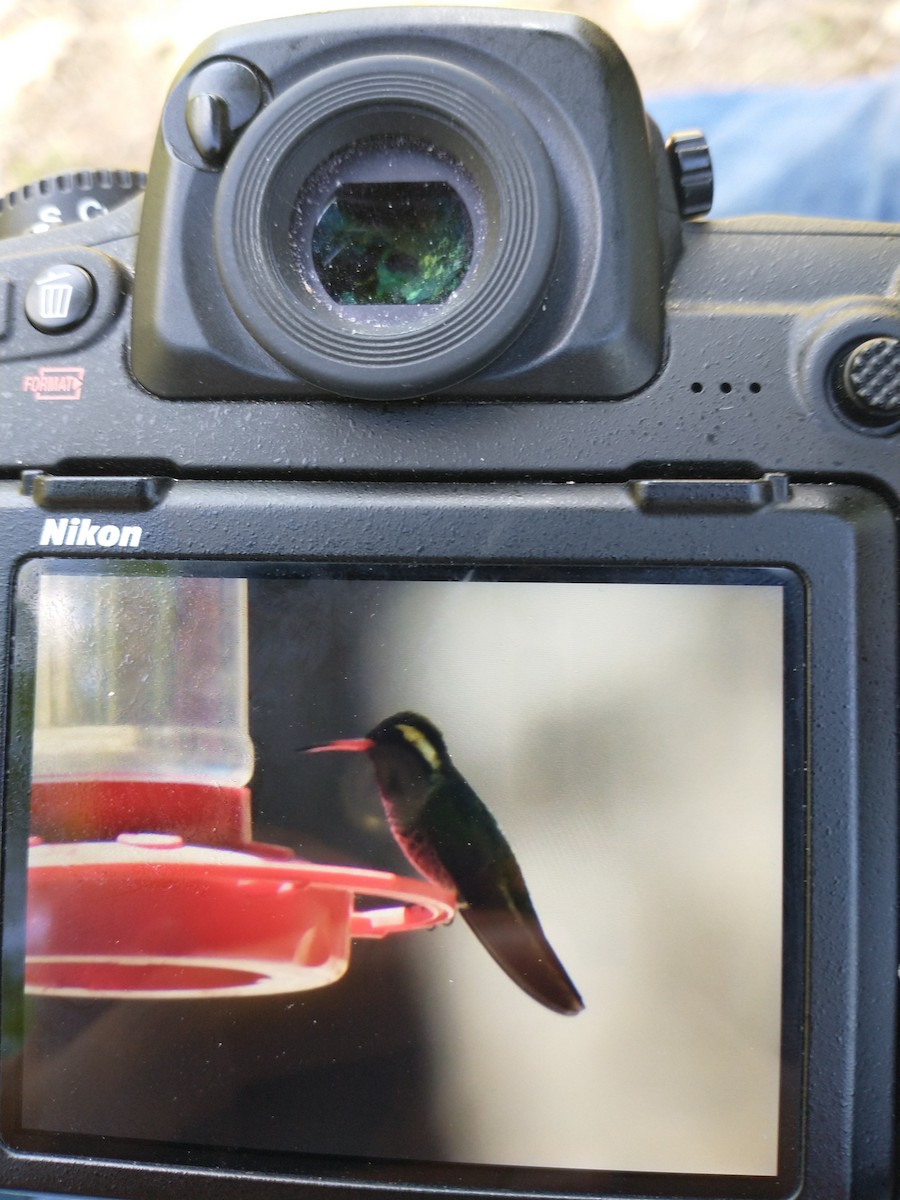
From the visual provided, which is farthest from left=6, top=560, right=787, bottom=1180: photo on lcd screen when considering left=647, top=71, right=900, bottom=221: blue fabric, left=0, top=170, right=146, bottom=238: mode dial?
left=647, top=71, right=900, bottom=221: blue fabric

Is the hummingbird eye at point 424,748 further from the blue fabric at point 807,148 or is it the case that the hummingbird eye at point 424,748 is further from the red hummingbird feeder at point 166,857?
the blue fabric at point 807,148

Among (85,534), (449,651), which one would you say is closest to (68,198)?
(85,534)

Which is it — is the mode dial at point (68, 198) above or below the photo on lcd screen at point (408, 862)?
above

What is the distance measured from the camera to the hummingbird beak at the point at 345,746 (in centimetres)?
41

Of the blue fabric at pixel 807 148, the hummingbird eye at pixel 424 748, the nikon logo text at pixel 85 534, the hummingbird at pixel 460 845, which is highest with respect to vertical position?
the blue fabric at pixel 807 148

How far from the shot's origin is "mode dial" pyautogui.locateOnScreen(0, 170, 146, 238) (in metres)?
0.48

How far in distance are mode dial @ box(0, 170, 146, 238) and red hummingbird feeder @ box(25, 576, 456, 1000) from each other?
0.18m

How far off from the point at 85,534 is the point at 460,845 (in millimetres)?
195

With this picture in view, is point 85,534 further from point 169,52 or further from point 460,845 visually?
point 169,52

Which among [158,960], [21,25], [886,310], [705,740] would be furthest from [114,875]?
[21,25]

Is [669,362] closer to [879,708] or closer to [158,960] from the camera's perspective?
[879,708]

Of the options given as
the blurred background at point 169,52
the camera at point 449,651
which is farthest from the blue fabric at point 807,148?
the camera at point 449,651

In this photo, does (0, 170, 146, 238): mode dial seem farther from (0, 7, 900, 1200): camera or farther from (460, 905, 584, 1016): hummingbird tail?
(460, 905, 584, 1016): hummingbird tail

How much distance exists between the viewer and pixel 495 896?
41 cm
